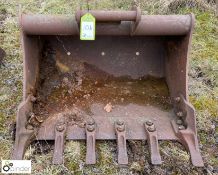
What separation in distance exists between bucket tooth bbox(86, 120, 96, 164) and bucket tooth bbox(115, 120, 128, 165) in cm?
18

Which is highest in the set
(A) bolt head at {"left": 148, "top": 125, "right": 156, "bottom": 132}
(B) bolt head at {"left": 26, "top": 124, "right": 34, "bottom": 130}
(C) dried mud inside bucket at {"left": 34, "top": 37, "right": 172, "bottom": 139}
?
(C) dried mud inside bucket at {"left": 34, "top": 37, "right": 172, "bottom": 139}

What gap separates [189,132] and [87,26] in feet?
3.68

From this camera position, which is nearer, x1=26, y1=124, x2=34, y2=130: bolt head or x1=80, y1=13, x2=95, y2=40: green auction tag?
x1=80, y1=13, x2=95, y2=40: green auction tag

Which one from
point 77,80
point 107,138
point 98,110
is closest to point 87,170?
point 107,138

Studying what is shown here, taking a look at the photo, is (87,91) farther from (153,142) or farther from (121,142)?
(153,142)

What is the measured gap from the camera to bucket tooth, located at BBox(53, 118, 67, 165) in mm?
2643

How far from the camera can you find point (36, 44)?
2941 millimetres

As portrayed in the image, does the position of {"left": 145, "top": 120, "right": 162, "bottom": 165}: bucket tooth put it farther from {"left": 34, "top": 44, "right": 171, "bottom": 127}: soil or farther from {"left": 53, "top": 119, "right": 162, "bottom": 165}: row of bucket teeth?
{"left": 34, "top": 44, "right": 171, "bottom": 127}: soil

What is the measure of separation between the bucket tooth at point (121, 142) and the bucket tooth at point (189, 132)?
42cm

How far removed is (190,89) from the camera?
11.8 ft

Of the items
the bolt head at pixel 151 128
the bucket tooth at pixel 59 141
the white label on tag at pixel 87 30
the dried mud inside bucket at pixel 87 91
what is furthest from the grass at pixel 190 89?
the white label on tag at pixel 87 30

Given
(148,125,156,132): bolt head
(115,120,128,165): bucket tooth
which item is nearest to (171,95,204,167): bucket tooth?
(148,125,156,132): bolt head

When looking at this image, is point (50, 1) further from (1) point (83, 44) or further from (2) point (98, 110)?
(2) point (98, 110)

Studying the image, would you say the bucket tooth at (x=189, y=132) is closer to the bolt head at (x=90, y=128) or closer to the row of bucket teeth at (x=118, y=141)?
the row of bucket teeth at (x=118, y=141)
